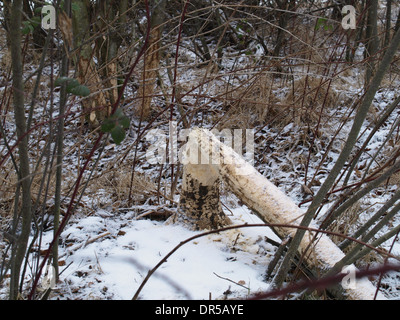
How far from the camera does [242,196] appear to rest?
205 cm

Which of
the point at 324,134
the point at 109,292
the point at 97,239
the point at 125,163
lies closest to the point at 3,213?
the point at 97,239

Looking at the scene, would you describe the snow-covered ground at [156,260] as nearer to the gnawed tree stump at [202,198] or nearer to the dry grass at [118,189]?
the gnawed tree stump at [202,198]

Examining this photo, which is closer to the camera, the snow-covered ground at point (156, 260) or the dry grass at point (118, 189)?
the snow-covered ground at point (156, 260)

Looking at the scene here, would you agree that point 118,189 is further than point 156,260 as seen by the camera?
Yes

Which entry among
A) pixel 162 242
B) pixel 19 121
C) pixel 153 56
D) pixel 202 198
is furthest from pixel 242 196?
pixel 153 56

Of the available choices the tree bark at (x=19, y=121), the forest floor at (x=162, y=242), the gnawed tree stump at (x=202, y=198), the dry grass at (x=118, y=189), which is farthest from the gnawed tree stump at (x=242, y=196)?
the tree bark at (x=19, y=121)

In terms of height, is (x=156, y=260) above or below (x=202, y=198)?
below

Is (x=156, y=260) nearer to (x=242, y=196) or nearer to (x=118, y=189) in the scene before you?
(x=242, y=196)

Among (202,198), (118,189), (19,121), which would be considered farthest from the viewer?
(118,189)

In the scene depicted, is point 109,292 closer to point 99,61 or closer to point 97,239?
point 97,239

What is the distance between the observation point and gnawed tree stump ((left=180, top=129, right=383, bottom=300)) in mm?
1756

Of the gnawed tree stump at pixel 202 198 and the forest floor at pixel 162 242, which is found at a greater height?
the gnawed tree stump at pixel 202 198

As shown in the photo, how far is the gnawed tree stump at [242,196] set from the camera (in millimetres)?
1756

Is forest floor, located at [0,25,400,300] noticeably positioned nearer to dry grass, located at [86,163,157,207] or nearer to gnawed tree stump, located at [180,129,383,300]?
dry grass, located at [86,163,157,207]
